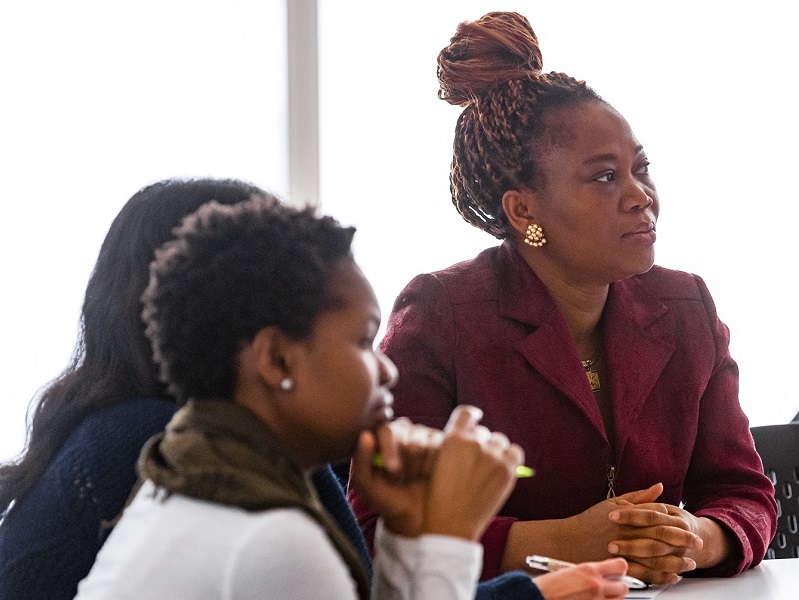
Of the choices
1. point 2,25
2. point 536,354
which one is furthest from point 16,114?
point 536,354

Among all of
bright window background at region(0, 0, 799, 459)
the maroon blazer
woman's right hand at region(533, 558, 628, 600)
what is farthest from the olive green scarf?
bright window background at region(0, 0, 799, 459)

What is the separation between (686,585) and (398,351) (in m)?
0.65

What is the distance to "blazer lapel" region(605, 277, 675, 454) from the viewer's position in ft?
6.29

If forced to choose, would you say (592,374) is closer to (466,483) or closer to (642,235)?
(642,235)

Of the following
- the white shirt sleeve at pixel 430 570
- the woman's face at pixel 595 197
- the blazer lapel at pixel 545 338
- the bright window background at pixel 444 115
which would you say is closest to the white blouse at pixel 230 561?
the white shirt sleeve at pixel 430 570

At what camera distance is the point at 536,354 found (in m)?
1.94

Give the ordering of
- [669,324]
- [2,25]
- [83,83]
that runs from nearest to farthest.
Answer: [669,324] < [2,25] < [83,83]

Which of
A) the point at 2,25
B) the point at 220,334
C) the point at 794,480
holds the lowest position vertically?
the point at 794,480

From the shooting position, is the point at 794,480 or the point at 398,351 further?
the point at 794,480

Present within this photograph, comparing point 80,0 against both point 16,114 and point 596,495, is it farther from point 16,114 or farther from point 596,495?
point 596,495

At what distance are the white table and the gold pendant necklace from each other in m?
0.42

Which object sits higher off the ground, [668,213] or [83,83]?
[83,83]

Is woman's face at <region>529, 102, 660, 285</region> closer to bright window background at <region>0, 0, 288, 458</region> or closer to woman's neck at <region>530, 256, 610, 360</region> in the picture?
woman's neck at <region>530, 256, 610, 360</region>

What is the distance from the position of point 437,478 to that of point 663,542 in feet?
2.27
